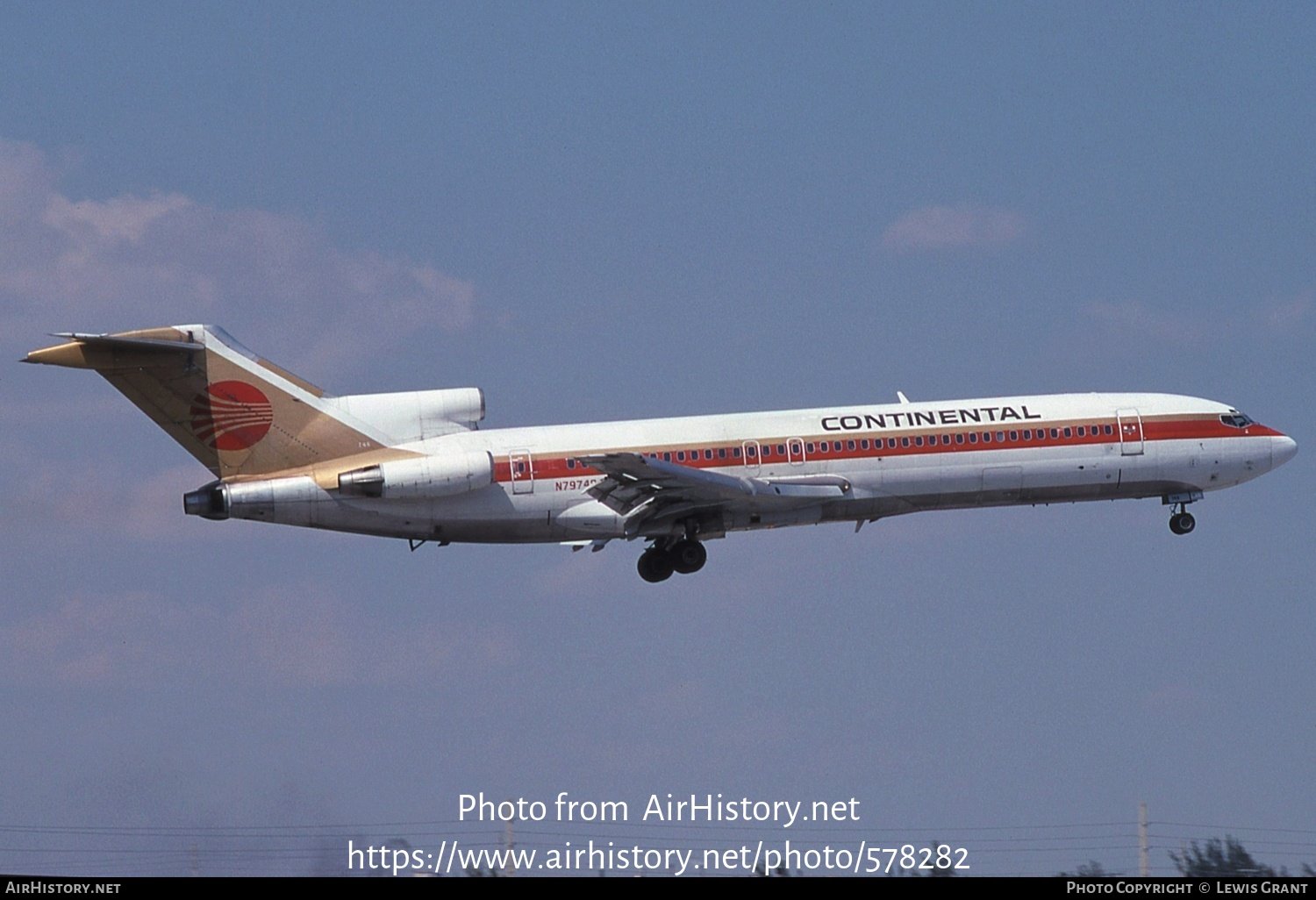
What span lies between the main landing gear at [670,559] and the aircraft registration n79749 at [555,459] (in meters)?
0.04

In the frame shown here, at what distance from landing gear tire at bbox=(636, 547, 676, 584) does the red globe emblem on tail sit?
919cm

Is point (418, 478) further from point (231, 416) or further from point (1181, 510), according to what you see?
point (1181, 510)

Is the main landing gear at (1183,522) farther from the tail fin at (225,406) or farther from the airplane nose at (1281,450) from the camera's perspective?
the tail fin at (225,406)

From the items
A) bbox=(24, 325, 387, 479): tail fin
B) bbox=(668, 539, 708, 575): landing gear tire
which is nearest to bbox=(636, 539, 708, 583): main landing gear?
bbox=(668, 539, 708, 575): landing gear tire

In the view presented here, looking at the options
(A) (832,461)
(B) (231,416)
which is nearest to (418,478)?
(B) (231,416)

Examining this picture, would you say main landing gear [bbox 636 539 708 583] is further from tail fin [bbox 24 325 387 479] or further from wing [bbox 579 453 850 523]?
tail fin [bbox 24 325 387 479]

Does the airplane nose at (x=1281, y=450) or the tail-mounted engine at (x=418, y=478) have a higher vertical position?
the airplane nose at (x=1281, y=450)

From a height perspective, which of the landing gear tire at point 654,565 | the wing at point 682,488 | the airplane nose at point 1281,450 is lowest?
the landing gear tire at point 654,565

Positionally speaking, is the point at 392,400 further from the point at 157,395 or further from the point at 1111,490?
the point at 1111,490

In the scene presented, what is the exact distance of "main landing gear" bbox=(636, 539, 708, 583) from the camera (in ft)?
145

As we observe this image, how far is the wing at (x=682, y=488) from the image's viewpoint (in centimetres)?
4094

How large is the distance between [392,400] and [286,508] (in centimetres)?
370

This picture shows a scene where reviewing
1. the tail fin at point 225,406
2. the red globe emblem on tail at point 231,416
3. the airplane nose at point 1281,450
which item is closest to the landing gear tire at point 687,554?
the tail fin at point 225,406

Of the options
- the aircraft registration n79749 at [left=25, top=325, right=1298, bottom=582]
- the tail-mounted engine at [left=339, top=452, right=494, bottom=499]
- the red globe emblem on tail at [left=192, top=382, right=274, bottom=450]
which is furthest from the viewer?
the red globe emblem on tail at [left=192, top=382, right=274, bottom=450]
